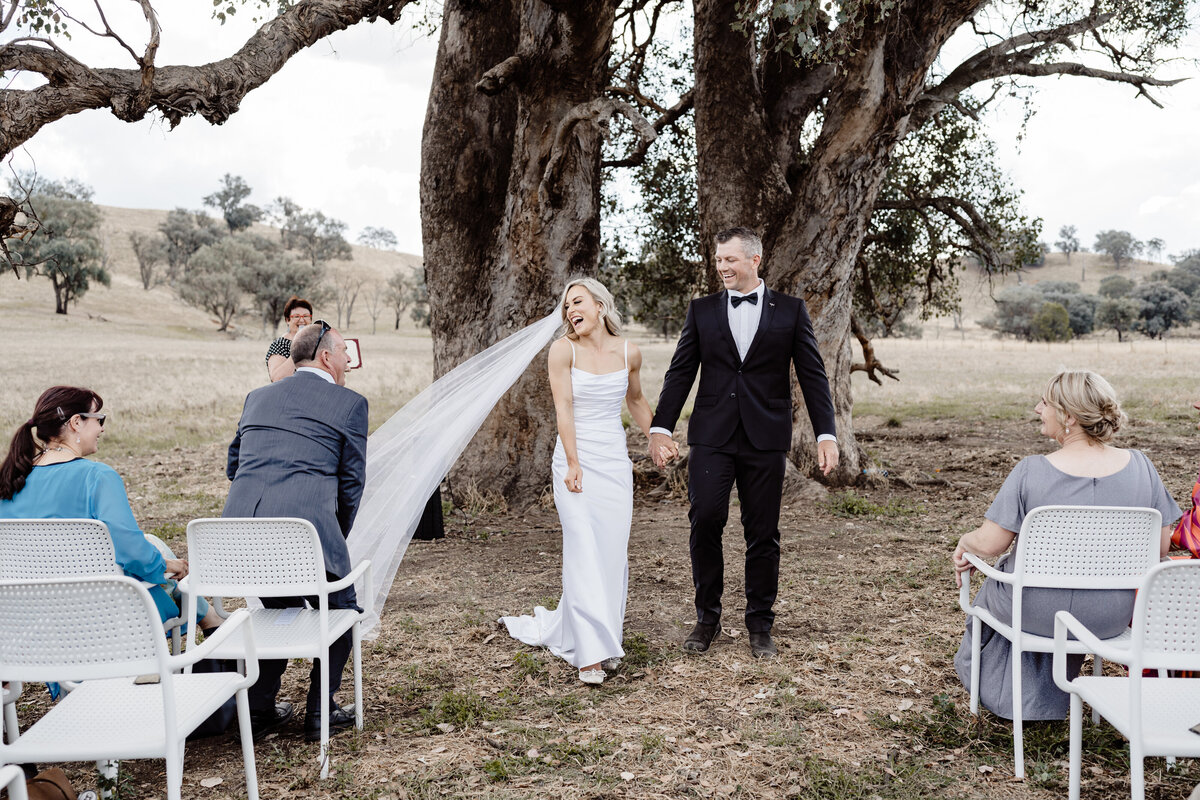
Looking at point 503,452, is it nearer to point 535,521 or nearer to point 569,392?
point 535,521

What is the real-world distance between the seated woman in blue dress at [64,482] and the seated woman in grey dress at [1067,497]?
12.8 feet

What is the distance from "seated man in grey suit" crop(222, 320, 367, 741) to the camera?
4.28 meters

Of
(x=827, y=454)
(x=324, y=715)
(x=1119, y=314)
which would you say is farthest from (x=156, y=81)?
(x=1119, y=314)

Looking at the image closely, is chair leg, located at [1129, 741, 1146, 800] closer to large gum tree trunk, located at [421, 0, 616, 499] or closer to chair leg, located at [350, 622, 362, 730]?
chair leg, located at [350, 622, 362, 730]

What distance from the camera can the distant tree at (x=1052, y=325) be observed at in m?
59.6

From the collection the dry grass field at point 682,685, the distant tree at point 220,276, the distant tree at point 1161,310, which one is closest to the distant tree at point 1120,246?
the distant tree at point 1161,310

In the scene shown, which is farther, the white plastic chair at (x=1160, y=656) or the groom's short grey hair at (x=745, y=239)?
the groom's short grey hair at (x=745, y=239)

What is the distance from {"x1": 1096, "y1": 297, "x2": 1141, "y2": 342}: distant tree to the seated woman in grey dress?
66.6m

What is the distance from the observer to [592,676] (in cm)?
514

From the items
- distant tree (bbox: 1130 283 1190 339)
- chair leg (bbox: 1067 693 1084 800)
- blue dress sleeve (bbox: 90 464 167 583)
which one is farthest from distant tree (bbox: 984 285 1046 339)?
blue dress sleeve (bbox: 90 464 167 583)

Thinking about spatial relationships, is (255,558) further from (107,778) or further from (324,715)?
(107,778)

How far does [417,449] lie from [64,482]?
2374mm

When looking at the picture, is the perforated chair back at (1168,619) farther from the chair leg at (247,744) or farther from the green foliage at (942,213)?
the green foliage at (942,213)

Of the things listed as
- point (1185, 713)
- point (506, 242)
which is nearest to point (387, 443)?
point (506, 242)
